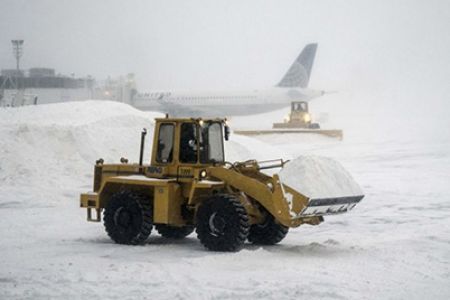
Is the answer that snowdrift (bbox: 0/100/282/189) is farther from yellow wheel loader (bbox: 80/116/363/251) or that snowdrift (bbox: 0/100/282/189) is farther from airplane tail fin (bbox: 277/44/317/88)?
airplane tail fin (bbox: 277/44/317/88)

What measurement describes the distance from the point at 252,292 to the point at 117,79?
Answer: 7325cm

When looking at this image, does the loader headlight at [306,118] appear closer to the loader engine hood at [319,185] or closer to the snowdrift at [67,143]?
the snowdrift at [67,143]

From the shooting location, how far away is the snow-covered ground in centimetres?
1054

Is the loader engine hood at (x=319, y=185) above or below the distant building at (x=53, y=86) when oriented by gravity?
below

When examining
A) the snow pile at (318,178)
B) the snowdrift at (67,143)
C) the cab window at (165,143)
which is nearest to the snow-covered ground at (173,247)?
the snowdrift at (67,143)

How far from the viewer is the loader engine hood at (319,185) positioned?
1312cm

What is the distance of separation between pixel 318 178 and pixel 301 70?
235ft

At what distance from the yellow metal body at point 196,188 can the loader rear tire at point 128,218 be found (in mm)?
211

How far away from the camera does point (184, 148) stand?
1441 cm

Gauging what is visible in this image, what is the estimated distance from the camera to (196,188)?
13867 millimetres

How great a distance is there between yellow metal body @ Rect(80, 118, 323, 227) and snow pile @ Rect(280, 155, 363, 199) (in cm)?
19

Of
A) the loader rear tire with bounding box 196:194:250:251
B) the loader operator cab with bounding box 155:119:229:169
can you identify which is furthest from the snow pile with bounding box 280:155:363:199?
the loader operator cab with bounding box 155:119:229:169

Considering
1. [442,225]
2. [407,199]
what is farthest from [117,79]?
[442,225]

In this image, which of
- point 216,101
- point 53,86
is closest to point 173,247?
point 216,101
